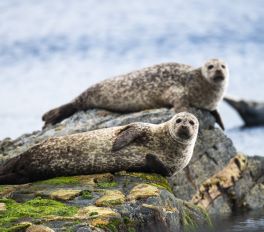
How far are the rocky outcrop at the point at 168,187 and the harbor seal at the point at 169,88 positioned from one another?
0.84ft

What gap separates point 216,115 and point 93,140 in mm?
5459

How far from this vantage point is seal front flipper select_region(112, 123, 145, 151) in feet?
40.9

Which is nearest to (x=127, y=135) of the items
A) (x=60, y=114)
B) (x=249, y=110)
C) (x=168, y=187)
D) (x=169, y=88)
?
(x=168, y=187)

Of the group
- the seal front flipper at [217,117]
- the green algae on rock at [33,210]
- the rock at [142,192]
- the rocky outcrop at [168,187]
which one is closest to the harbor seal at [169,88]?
the seal front flipper at [217,117]

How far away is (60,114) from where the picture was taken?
18.5m

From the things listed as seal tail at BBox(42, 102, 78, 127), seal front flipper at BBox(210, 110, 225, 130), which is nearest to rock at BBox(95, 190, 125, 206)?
seal front flipper at BBox(210, 110, 225, 130)

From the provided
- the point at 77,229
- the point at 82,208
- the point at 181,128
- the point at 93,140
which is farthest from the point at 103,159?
the point at 77,229

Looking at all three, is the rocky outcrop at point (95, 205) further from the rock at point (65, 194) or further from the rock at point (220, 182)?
the rock at point (220, 182)

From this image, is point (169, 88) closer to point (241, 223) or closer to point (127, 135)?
point (241, 223)

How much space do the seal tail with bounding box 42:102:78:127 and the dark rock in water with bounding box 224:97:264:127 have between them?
94.4ft

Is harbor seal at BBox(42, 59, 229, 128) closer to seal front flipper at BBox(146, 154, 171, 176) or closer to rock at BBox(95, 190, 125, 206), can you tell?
seal front flipper at BBox(146, 154, 171, 176)

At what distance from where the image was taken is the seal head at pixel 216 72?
17016 millimetres

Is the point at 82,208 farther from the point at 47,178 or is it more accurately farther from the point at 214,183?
the point at 214,183

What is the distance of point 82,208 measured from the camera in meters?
10.4
